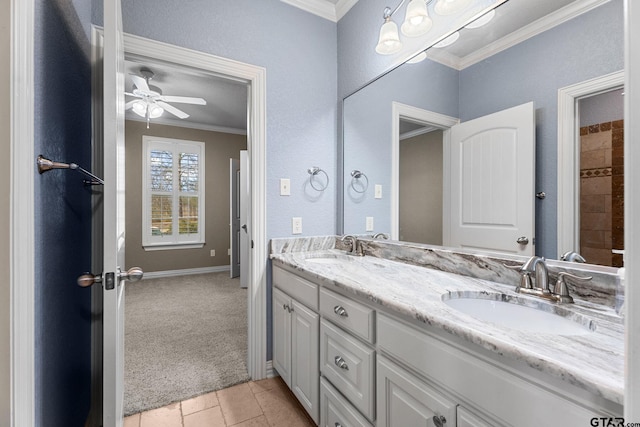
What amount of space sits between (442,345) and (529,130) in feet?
2.98

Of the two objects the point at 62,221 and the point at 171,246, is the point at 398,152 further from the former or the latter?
the point at 171,246

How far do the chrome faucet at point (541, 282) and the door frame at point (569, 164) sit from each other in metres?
0.11

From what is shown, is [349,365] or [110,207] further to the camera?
[349,365]

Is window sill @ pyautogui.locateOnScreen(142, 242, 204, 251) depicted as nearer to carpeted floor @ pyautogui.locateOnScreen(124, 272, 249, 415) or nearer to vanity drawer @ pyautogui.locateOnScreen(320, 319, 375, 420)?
carpeted floor @ pyautogui.locateOnScreen(124, 272, 249, 415)

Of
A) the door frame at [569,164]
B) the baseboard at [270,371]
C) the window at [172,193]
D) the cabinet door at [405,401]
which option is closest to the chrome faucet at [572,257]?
the door frame at [569,164]

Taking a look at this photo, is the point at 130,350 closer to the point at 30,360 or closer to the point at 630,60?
the point at 30,360

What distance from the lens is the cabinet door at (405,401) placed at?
0.80m

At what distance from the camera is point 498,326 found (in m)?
0.75

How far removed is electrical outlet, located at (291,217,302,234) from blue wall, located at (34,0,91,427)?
1161mm

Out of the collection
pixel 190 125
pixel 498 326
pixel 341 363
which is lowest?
pixel 341 363

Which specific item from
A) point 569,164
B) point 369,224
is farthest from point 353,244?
point 569,164

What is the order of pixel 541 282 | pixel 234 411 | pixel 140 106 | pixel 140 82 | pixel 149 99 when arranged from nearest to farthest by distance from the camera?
1. pixel 541 282
2. pixel 234 411
3. pixel 140 82
4. pixel 149 99
5. pixel 140 106

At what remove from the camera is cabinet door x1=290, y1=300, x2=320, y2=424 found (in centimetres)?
143

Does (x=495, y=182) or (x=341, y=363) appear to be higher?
(x=495, y=182)
